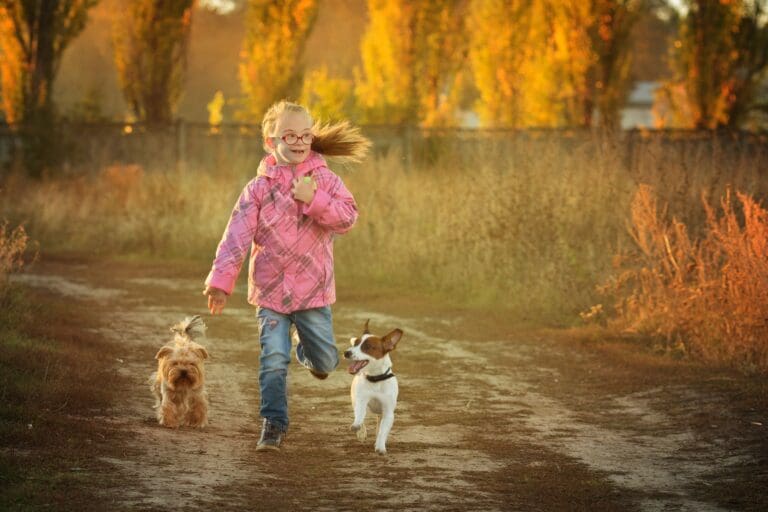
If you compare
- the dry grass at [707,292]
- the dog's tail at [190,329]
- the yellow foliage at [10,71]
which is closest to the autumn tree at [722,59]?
the yellow foliage at [10,71]

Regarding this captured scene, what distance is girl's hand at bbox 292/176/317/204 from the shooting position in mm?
7770

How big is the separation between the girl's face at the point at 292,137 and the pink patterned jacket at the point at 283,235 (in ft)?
0.30

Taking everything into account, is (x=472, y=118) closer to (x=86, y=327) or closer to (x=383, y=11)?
(x=383, y=11)

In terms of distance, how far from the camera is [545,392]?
423 inches

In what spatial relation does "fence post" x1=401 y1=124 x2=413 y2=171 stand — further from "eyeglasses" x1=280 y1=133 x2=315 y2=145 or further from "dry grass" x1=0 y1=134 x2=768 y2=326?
"eyeglasses" x1=280 y1=133 x2=315 y2=145

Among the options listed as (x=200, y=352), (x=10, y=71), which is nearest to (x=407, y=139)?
(x=10, y=71)

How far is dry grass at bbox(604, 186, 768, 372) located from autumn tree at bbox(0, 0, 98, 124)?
17897 millimetres

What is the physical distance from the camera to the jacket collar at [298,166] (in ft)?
26.2

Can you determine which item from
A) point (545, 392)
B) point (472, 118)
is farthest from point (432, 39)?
point (472, 118)

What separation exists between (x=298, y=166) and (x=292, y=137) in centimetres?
21

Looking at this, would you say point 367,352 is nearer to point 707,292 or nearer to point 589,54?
point 707,292

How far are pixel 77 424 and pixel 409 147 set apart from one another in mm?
19907

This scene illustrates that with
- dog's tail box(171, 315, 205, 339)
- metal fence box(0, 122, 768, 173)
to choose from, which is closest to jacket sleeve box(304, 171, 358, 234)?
dog's tail box(171, 315, 205, 339)

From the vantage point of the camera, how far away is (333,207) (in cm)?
789
